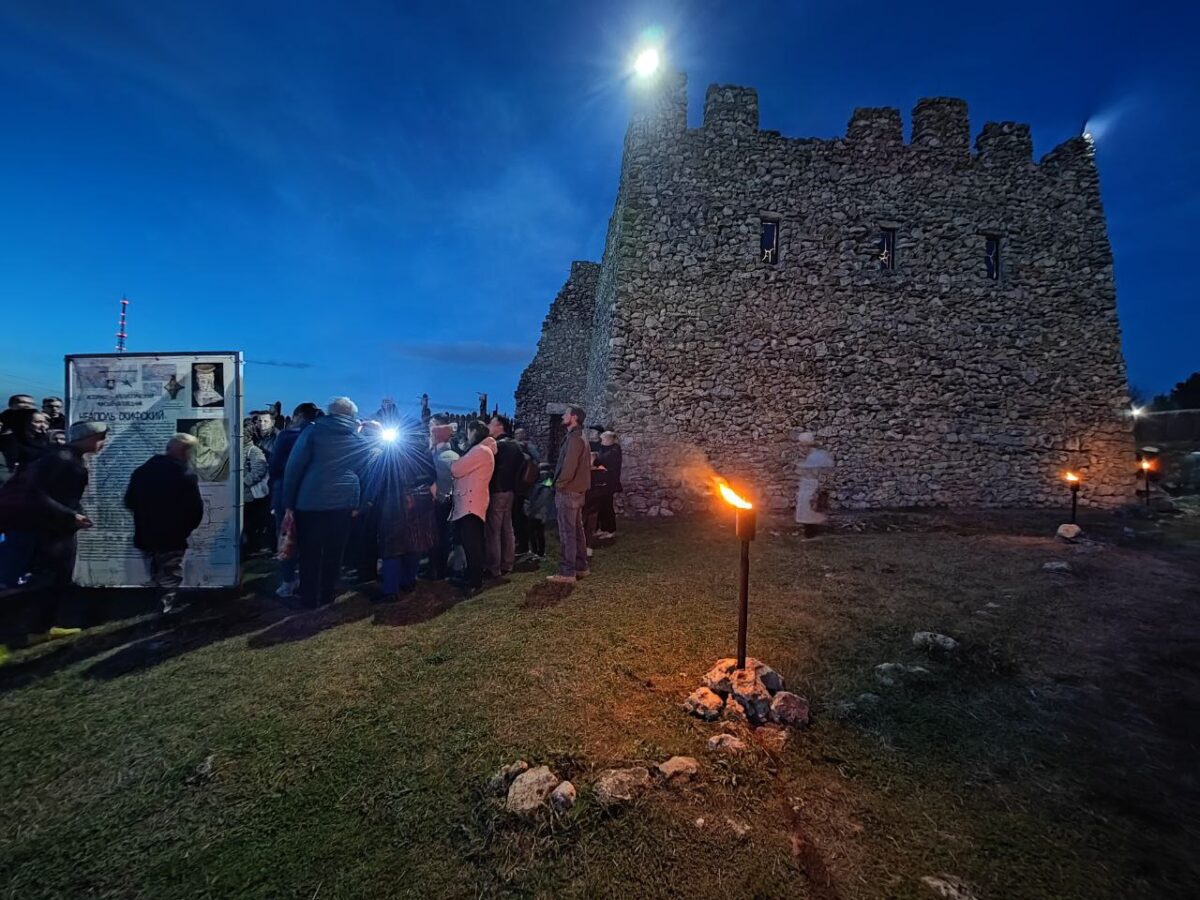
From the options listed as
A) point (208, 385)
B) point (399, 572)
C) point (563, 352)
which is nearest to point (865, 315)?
point (399, 572)

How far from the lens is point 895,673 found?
370cm

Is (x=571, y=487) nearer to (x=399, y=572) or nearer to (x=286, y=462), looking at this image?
(x=399, y=572)

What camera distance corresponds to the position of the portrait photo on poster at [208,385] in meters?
5.84

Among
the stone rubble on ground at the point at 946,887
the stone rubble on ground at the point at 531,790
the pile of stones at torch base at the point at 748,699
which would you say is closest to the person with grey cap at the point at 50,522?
the stone rubble on ground at the point at 531,790

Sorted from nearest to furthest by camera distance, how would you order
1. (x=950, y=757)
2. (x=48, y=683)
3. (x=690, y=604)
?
1. (x=950, y=757)
2. (x=48, y=683)
3. (x=690, y=604)

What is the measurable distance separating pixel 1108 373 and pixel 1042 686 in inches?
497

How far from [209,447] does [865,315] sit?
493 inches

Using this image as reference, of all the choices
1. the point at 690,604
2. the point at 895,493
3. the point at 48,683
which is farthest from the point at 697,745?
the point at 895,493

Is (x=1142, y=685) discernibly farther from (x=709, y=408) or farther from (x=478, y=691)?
(x=709, y=408)

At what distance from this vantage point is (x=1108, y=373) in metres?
11.8

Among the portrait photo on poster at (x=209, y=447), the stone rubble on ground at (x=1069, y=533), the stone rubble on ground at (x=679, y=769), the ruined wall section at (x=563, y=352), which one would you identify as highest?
the ruined wall section at (x=563, y=352)

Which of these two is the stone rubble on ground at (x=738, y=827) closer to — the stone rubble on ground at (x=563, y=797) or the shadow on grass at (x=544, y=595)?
the stone rubble on ground at (x=563, y=797)

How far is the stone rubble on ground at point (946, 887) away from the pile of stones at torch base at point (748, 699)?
1.05 metres

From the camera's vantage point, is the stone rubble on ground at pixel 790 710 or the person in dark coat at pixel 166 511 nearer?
the stone rubble on ground at pixel 790 710
